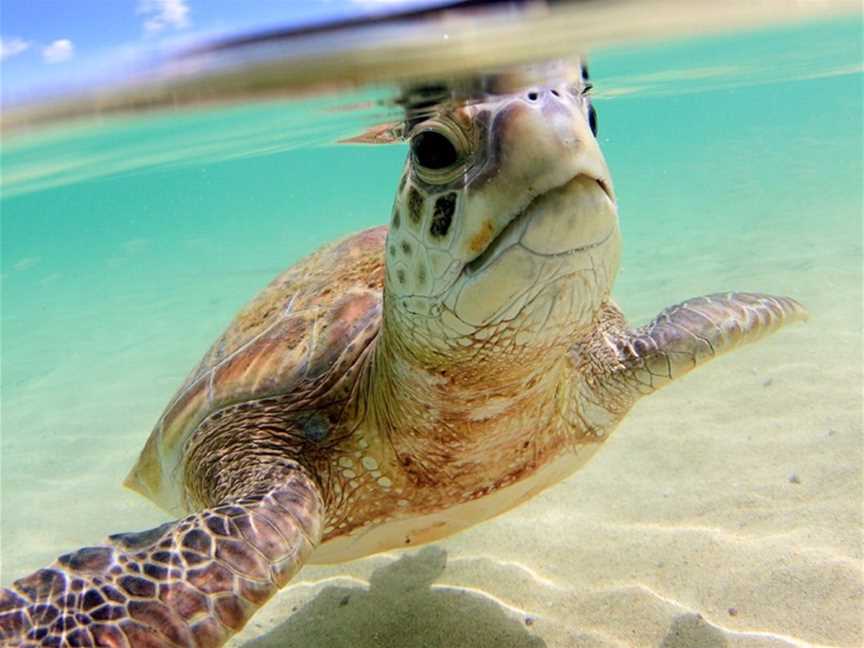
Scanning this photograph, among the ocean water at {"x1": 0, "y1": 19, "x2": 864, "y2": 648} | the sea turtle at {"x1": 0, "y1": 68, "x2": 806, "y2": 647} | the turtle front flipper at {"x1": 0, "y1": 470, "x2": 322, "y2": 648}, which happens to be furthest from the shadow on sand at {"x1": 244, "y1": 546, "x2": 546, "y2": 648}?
the turtle front flipper at {"x1": 0, "y1": 470, "x2": 322, "y2": 648}

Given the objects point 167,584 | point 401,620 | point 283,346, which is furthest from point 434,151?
point 401,620

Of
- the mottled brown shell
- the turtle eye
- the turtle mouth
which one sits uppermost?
the turtle eye

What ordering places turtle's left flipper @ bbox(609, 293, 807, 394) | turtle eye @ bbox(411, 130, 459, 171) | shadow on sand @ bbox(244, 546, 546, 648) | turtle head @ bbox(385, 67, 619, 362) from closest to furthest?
1. turtle head @ bbox(385, 67, 619, 362)
2. turtle eye @ bbox(411, 130, 459, 171)
3. shadow on sand @ bbox(244, 546, 546, 648)
4. turtle's left flipper @ bbox(609, 293, 807, 394)

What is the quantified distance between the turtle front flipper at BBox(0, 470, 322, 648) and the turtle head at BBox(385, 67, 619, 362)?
974mm

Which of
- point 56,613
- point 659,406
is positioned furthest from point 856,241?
point 56,613

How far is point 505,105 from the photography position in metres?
1.82

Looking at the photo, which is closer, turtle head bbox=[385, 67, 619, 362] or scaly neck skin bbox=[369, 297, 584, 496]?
turtle head bbox=[385, 67, 619, 362]

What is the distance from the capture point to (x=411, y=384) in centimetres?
268

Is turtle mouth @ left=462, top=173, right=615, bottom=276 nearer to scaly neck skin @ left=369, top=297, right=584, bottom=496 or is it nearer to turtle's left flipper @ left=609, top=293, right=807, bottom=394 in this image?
scaly neck skin @ left=369, top=297, right=584, bottom=496

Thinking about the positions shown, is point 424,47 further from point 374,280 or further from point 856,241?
point 856,241

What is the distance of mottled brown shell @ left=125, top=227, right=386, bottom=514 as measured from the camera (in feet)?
10.6

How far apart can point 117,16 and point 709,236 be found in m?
11.9

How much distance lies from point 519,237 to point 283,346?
73.1 inches

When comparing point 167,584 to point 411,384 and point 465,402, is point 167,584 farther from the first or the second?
point 465,402
